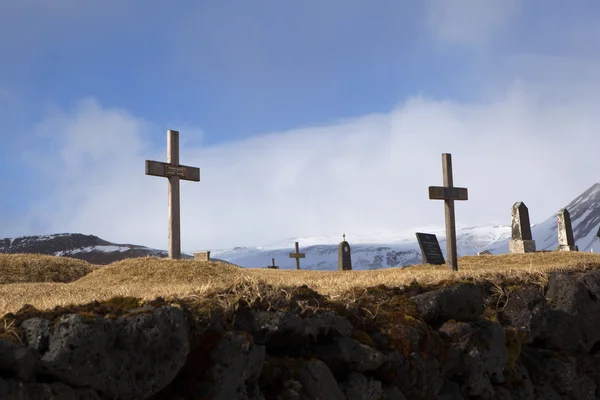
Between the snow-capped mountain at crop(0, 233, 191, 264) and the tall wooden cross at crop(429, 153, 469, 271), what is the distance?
100.0 feet

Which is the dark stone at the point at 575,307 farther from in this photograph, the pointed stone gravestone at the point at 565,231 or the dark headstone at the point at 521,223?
the pointed stone gravestone at the point at 565,231

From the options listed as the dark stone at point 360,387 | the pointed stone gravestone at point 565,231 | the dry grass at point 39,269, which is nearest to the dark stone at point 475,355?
the dark stone at point 360,387

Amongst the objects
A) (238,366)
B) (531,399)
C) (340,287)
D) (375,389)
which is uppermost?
(340,287)

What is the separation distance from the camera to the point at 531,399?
318 inches

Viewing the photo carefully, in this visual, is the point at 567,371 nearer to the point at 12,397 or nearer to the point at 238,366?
the point at 238,366

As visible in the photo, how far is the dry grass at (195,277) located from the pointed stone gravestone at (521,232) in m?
5.54

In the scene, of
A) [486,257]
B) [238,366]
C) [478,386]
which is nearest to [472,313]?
[478,386]

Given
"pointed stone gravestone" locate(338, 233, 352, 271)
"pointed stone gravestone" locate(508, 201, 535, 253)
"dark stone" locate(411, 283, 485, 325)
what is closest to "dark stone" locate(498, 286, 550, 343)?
"dark stone" locate(411, 283, 485, 325)

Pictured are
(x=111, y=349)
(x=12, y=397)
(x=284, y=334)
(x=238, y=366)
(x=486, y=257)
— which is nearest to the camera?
(x=12, y=397)

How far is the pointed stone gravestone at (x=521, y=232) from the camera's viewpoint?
76.4 feet

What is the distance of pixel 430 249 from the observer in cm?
1706

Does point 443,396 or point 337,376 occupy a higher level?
point 337,376

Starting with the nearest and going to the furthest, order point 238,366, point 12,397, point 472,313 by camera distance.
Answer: point 12,397 → point 238,366 → point 472,313

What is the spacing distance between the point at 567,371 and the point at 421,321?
11.1 ft
